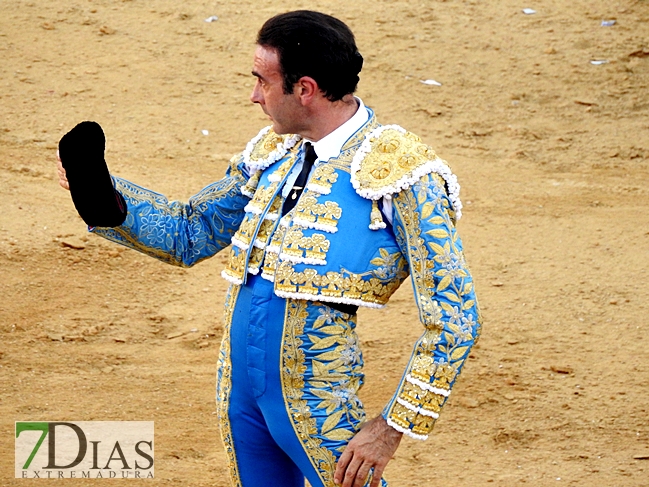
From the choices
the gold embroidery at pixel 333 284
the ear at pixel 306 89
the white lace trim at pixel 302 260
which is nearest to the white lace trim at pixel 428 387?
the gold embroidery at pixel 333 284

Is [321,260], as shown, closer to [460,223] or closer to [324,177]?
[324,177]

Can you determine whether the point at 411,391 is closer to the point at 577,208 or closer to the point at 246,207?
the point at 246,207

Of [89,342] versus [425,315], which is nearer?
[425,315]

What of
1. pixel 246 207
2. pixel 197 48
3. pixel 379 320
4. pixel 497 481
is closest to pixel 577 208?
pixel 379 320

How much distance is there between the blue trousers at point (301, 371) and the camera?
8.59ft

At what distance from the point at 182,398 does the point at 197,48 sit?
4866mm

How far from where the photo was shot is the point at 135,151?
7680 mm

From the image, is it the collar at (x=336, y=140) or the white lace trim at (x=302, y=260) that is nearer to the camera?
the white lace trim at (x=302, y=260)

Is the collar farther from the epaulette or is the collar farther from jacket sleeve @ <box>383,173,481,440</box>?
jacket sleeve @ <box>383,173,481,440</box>

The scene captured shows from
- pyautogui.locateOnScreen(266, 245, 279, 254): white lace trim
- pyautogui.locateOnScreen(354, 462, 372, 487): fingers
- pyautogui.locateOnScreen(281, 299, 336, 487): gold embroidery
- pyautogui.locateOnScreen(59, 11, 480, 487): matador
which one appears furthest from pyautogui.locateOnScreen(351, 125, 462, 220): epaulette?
pyautogui.locateOnScreen(354, 462, 372, 487): fingers

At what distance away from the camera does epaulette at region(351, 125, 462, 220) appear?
8.26 feet

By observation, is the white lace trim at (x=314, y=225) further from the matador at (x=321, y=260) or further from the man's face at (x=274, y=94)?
the man's face at (x=274, y=94)

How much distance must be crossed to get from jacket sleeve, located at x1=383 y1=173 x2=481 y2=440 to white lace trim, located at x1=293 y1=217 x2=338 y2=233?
16 cm

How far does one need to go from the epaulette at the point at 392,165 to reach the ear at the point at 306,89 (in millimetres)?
187
